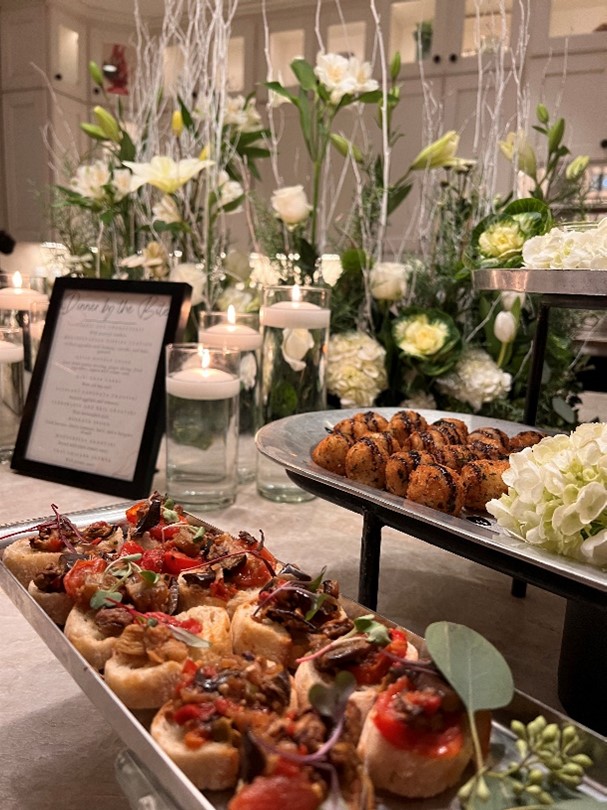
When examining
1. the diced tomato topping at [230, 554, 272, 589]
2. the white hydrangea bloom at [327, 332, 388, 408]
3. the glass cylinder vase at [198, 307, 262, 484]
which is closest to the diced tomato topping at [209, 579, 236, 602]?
the diced tomato topping at [230, 554, 272, 589]

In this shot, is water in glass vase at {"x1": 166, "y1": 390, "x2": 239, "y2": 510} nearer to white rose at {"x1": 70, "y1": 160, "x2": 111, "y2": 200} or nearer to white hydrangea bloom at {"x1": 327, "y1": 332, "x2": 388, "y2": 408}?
white hydrangea bloom at {"x1": 327, "y1": 332, "x2": 388, "y2": 408}

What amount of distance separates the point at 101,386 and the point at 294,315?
1.29ft

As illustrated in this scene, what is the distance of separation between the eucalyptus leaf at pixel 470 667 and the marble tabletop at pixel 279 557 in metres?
0.31

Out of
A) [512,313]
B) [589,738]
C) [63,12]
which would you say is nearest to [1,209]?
[63,12]

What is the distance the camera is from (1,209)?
14.8 feet

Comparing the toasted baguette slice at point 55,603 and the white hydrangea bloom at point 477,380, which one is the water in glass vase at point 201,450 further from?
the toasted baguette slice at point 55,603

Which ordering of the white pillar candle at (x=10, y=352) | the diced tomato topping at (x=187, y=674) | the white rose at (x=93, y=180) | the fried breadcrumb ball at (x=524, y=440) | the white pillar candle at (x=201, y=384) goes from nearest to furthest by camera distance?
1. the diced tomato topping at (x=187, y=674)
2. the fried breadcrumb ball at (x=524, y=440)
3. the white pillar candle at (x=201, y=384)
4. the white pillar candle at (x=10, y=352)
5. the white rose at (x=93, y=180)

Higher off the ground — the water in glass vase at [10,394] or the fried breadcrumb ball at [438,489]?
the fried breadcrumb ball at [438,489]

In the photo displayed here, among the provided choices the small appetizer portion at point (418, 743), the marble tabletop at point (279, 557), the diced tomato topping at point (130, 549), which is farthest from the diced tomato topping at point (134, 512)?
the small appetizer portion at point (418, 743)

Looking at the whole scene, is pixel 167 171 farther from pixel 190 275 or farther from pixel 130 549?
pixel 130 549

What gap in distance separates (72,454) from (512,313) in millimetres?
883

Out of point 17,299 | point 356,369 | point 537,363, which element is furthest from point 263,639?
point 17,299

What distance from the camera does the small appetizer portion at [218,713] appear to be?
41 cm

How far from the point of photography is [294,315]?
1245 mm
